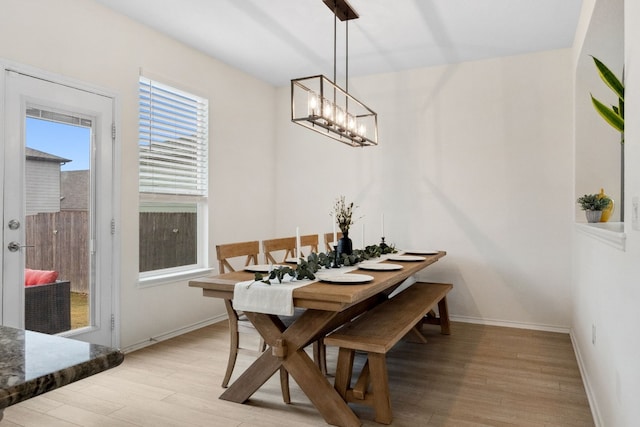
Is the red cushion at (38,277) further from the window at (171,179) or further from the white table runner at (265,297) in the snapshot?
the white table runner at (265,297)

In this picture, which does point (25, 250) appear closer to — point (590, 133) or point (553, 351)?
point (553, 351)

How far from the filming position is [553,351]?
3.65 m

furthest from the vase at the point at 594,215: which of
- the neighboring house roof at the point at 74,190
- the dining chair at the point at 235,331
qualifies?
the neighboring house roof at the point at 74,190

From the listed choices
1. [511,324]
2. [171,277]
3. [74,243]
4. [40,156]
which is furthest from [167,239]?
[511,324]

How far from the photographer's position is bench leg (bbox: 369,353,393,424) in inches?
94.0

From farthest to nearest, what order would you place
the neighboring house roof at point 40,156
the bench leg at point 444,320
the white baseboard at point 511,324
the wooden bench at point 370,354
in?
the white baseboard at point 511,324
the bench leg at point 444,320
the neighboring house roof at point 40,156
the wooden bench at point 370,354

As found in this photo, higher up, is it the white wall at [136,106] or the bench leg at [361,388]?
the white wall at [136,106]

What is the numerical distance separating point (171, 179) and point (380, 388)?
273 cm

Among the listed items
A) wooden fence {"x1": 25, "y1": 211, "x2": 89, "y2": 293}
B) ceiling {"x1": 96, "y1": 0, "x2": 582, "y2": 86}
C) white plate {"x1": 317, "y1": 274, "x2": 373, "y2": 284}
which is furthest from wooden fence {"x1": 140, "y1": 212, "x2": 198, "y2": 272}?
white plate {"x1": 317, "y1": 274, "x2": 373, "y2": 284}

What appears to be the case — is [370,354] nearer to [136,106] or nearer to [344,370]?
[344,370]

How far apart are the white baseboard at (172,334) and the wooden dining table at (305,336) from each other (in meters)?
1.30

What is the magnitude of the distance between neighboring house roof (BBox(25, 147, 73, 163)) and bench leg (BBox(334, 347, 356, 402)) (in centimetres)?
238

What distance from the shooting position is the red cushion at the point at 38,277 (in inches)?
117

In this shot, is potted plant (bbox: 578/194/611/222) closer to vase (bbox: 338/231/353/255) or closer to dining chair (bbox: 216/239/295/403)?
vase (bbox: 338/231/353/255)
